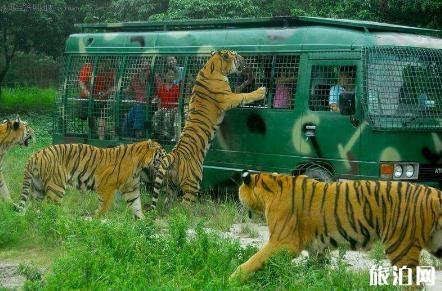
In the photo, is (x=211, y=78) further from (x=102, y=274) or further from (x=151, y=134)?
(x=102, y=274)

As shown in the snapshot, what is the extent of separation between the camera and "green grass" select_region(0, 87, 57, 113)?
98.8 feet

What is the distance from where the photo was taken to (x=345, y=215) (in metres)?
7.12

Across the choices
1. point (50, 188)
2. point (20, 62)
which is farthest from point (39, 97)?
point (50, 188)

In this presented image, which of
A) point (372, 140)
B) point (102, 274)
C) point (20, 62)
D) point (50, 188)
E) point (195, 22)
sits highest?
point (20, 62)

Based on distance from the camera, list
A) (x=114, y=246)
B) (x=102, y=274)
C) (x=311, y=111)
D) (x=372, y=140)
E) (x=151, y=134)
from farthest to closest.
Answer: (x=151, y=134) → (x=311, y=111) → (x=372, y=140) → (x=114, y=246) → (x=102, y=274)

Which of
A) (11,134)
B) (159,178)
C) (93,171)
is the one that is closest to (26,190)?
(93,171)

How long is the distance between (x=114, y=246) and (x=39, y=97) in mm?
25831

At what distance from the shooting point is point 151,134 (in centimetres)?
1274

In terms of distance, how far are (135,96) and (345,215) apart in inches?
252

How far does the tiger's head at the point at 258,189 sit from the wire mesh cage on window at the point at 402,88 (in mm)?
3004

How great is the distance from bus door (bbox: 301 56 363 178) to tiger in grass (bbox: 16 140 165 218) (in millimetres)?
1847

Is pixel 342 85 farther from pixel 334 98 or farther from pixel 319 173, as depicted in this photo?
pixel 319 173

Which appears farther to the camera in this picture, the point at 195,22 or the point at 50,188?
the point at 195,22

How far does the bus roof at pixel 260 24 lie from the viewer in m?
11.0
